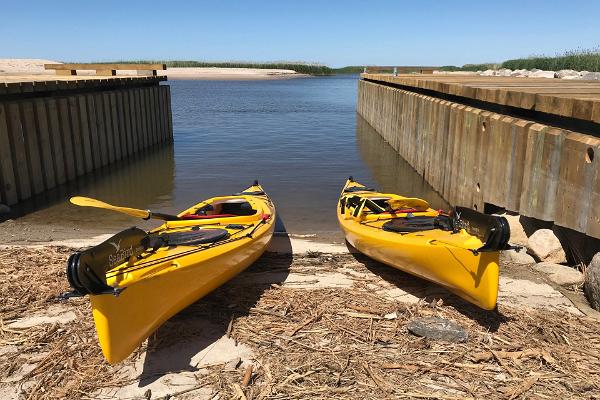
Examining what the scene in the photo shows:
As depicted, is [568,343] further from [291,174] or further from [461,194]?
[291,174]

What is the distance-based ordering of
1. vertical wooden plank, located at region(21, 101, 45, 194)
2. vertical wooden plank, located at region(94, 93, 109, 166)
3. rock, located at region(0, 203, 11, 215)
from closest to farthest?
1. rock, located at region(0, 203, 11, 215)
2. vertical wooden plank, located at region(21, 101, 45, 194)
3. vertical wooden plank, located at region(94, 93, 109, 166)

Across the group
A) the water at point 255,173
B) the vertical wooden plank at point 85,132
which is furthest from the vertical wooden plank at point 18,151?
the vertical wooden plank at point 85,132

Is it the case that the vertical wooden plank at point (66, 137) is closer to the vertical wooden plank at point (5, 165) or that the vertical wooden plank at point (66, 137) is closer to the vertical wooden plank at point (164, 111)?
the vertical wooden plank at point (5, 165)

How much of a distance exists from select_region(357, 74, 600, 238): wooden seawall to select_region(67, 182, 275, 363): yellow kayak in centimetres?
432

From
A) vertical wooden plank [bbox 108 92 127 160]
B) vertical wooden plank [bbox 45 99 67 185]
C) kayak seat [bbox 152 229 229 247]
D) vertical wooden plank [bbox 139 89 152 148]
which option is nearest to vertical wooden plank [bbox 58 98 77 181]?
vertical wooden plank [bbox 45 99 67 185]

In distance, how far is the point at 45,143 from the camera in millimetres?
12445

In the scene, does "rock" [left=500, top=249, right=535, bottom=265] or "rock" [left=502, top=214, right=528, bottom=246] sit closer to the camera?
"rock" [left=500, top=249, right=535, bottom=265]

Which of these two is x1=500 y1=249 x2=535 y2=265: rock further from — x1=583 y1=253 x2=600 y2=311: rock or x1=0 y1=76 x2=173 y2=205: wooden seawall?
x1=0 y1=76 x2=173 y2=205: wooden seawall

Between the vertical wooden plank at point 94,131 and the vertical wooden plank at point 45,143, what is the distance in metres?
2.41

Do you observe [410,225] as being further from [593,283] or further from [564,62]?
[564,62]

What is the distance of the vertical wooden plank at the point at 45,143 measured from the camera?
1220 centimetres

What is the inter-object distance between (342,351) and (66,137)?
11480mm

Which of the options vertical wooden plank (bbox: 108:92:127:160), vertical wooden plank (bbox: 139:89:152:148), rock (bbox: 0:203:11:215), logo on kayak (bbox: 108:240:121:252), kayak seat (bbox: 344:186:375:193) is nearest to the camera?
logo on kayak (bbox: 108:240:121:252)

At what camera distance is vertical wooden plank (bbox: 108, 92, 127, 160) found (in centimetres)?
1670
